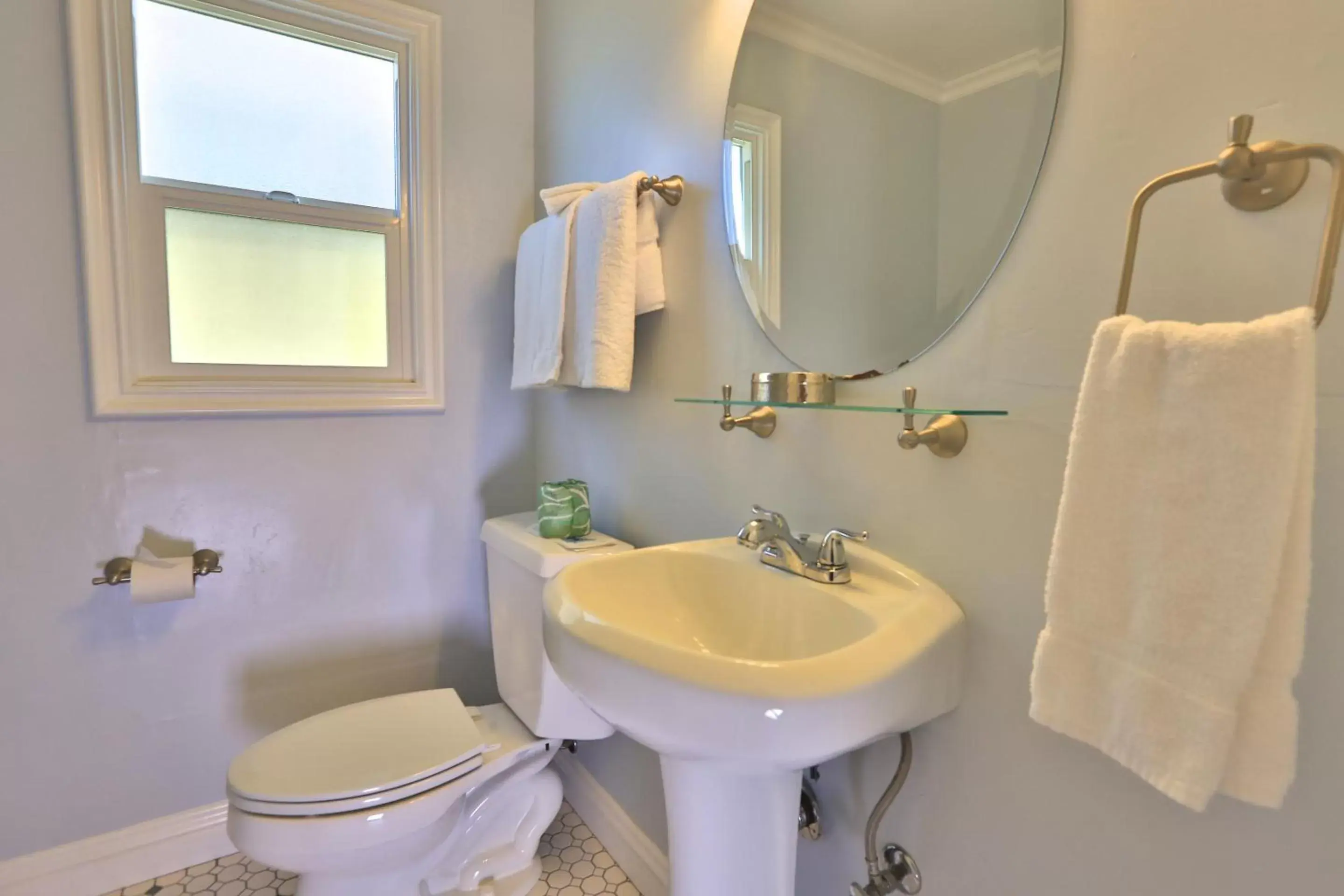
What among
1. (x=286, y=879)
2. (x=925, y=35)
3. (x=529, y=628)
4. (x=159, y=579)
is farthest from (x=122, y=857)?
(x=925, y=35)

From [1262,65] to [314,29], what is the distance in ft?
5.98

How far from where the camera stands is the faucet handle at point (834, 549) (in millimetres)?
873

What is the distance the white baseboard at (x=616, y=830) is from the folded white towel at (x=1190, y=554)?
1.03 metres

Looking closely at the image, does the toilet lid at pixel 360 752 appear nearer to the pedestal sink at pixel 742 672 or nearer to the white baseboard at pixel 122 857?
the white baseboard at pixel 122 857

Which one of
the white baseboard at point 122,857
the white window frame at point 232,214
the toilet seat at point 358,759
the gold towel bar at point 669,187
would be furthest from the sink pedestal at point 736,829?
the white window frame at point 232,214

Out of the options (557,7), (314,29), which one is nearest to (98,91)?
(314,29)

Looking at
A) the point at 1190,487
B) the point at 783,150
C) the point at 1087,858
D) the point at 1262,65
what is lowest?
the point at 1087,858

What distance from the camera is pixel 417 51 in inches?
65.0

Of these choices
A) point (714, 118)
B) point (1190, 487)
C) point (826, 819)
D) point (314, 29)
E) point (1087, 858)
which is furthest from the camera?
point (314, 29)

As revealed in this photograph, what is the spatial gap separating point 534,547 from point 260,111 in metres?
1.23

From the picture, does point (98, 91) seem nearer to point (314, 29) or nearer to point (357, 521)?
point (314, 29)

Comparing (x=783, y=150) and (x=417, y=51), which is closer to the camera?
(x=783, y=150)

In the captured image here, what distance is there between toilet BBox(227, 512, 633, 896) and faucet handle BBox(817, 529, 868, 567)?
572 mm

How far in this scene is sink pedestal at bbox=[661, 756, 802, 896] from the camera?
0.86 meters
